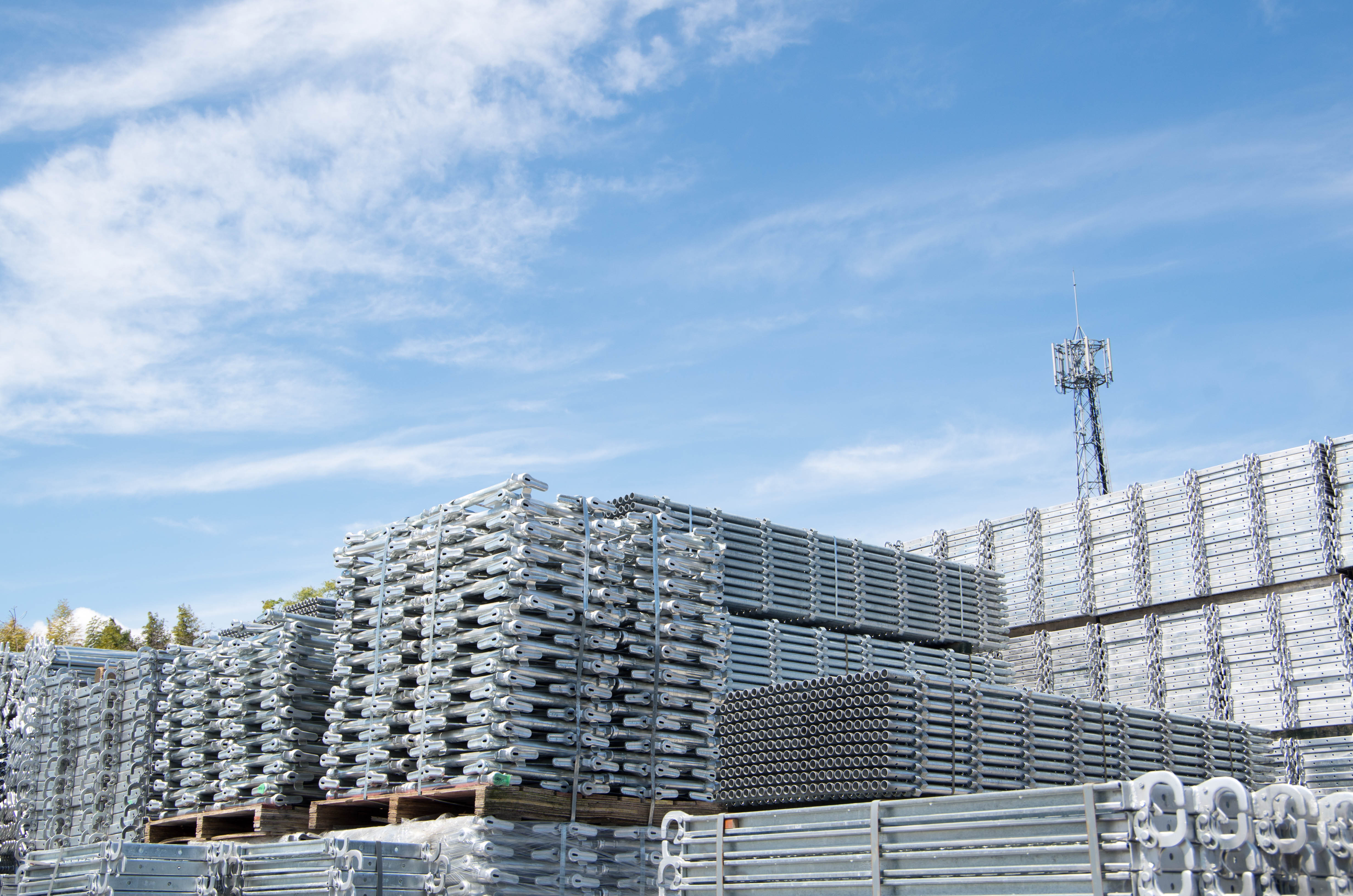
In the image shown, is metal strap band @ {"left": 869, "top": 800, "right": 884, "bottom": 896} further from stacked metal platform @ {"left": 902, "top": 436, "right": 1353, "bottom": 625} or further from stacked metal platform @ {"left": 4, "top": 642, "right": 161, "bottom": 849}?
stacked metal platform @ {"left": 902, "top": 436, "right": 1353, "bottom": 625}

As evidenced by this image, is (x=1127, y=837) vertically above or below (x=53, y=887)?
above

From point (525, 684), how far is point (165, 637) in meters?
42.4

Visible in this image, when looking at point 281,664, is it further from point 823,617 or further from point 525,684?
point 823,617

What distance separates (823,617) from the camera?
12539 millimetres

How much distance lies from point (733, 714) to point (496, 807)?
358 cm

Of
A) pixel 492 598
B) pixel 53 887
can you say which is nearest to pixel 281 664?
pixel 53 887

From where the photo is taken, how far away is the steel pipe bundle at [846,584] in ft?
39.2

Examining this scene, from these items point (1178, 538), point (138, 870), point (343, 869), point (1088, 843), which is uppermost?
point (1178, 538)

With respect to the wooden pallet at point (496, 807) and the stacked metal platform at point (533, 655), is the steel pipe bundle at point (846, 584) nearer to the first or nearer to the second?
the stacked metal platform at point (533, 655)

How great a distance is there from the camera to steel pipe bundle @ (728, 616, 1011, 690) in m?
11.7

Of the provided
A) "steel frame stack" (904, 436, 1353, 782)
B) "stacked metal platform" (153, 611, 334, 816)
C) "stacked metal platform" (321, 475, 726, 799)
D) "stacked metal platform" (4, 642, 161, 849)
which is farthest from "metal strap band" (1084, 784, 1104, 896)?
"stacked metal platform" (4, 642, 161, 849)

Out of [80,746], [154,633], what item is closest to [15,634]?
[154,633]

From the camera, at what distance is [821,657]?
40.4ft

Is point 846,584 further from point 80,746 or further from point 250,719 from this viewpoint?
point 80,746
